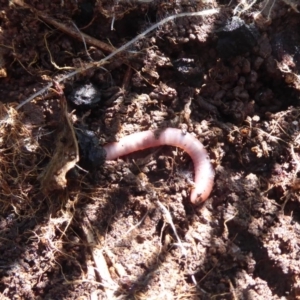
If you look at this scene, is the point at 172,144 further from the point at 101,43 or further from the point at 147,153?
the point at 101,43

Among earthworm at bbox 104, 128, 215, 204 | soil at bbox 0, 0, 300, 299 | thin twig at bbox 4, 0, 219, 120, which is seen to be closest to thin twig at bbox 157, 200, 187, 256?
soil at bbox 0, 0, 300, 299

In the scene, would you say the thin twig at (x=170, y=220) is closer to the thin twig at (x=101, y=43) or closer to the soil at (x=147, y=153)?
the soil at (x=147, y=153)

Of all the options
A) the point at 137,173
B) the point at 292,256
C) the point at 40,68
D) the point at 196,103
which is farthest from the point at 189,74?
the point at 292,256

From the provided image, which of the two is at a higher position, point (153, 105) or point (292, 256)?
point (153, 105)

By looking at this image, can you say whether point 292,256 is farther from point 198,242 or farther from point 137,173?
point 137,173

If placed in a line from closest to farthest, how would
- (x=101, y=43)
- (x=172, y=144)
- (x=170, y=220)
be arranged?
(x=170, y=220), (x=172, y=144), (x=101, y=43)

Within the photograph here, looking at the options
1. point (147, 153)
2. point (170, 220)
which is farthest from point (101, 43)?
point (170, 220)
